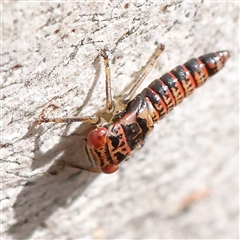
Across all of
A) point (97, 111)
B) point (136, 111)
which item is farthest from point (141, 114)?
point (97, 111)

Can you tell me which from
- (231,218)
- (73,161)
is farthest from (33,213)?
(231,218)

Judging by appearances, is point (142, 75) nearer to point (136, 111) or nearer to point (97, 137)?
point (136, 111)

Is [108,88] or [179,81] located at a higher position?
[108,88]

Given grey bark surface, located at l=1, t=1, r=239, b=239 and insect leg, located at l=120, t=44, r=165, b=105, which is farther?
insect leg, located at l=120, t=44, r=165, b=105

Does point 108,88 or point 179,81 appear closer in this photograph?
point 108,88

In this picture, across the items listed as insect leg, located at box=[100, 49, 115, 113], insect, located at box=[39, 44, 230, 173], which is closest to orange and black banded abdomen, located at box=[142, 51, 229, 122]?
insect, located at box=[39, 44, 230, 173]

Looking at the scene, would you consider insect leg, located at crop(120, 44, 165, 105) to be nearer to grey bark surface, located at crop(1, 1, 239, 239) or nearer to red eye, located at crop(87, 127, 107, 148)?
grey bark surface, located at crop(1, 1, 239, 239)
